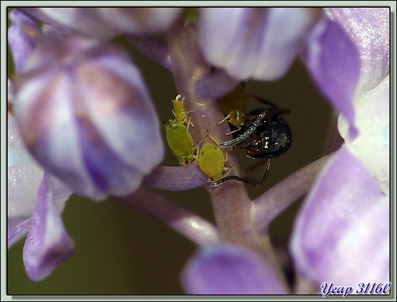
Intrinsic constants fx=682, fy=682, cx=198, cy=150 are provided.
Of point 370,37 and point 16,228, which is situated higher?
point 370,37

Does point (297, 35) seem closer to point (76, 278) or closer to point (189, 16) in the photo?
point (189, 16)

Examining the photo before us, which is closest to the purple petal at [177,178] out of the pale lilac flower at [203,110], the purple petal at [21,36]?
the pale lilac flower at [203,110]

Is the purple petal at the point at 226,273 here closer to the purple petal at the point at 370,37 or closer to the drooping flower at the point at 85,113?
the drooping flower at the point at 85,113

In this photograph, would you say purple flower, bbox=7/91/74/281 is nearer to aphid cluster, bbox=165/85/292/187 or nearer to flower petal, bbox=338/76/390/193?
aphid cluster, bbox=165/85/292/187

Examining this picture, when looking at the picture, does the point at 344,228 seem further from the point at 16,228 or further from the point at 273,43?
the point at 16,228

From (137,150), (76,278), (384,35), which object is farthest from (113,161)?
(76,278)

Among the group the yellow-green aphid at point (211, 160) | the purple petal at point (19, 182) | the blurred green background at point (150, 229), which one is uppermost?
the yellow-green aphid at point (211, 160)

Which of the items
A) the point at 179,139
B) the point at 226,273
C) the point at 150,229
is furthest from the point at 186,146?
the point at 150,229
